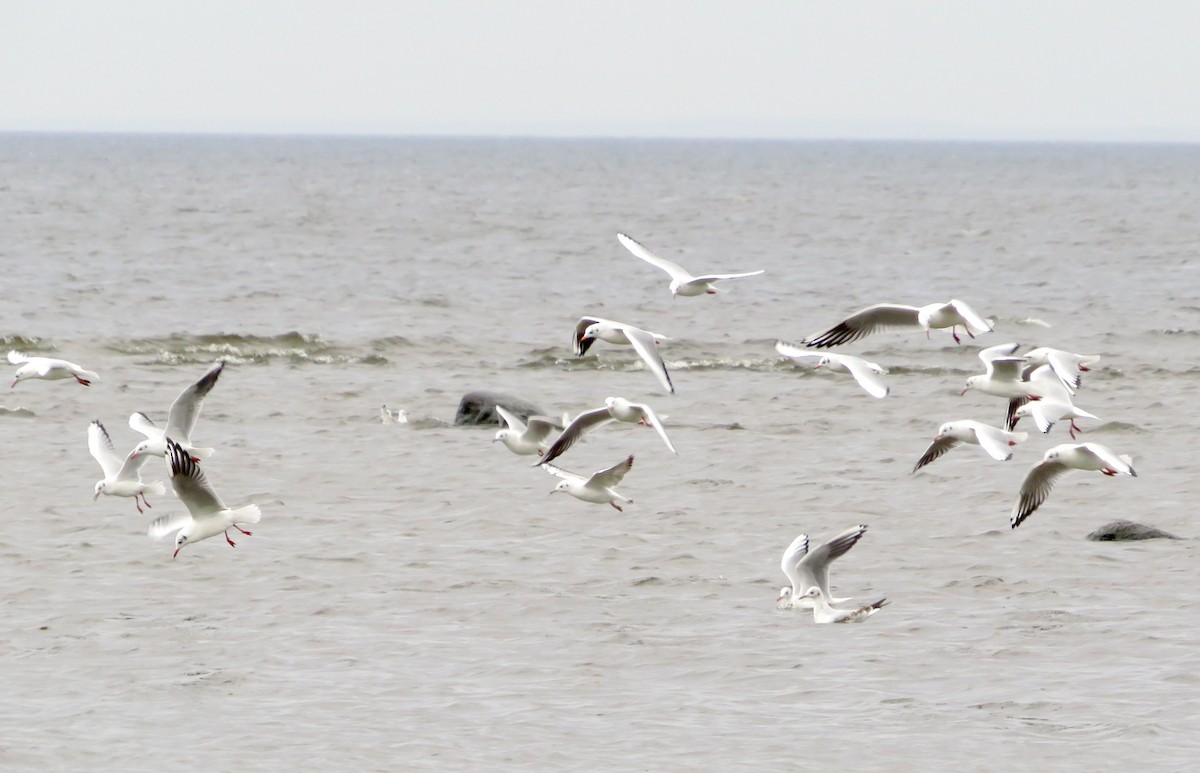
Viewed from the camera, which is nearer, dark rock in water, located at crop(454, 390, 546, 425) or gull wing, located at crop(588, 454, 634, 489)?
gull wing, located at crop(588, 454, 634, 489)

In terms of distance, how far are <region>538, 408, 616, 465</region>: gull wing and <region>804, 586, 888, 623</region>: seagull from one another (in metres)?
2.66

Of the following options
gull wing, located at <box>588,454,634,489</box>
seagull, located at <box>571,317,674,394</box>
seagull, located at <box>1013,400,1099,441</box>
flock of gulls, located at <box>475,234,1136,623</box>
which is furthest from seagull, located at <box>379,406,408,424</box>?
seagull, located at <box>1013,400,1099,441</box>

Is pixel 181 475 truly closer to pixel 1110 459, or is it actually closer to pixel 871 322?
pixel 871 322

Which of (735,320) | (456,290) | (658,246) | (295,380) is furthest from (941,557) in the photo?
(658,246)

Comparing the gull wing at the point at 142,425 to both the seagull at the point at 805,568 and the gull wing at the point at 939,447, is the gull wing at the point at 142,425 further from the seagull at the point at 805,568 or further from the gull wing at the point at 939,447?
the gull wing at the point at 939,447

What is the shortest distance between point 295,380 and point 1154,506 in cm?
1298

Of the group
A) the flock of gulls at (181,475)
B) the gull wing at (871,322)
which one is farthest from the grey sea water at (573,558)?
the gull wing at (871,322)

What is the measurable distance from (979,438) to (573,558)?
330 centimetres

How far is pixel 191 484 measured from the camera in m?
12.2

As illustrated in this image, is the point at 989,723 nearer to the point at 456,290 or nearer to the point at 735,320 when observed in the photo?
the point at 735,320

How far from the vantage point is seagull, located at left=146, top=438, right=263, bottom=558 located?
39.3 ft

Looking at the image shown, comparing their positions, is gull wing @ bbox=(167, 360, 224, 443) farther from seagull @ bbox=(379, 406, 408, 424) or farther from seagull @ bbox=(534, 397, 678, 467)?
seagull @ bbox=(379, 406, 408, 424)

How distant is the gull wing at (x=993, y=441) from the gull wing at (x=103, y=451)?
6.83 metres

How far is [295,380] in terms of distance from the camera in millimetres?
25156
